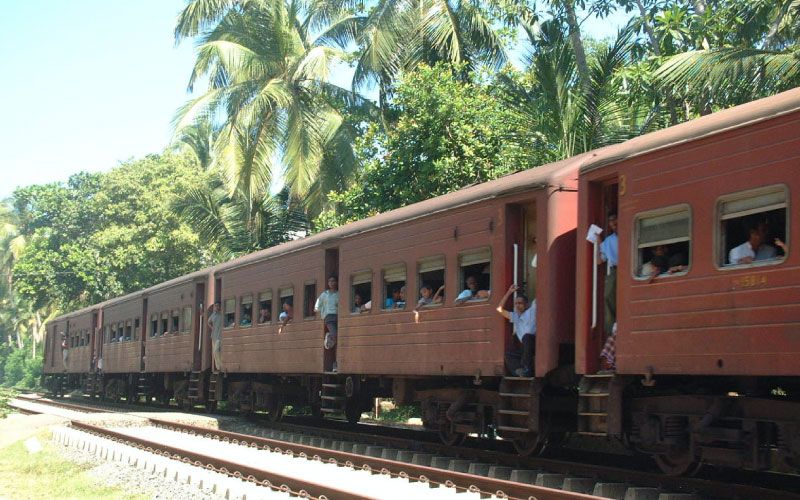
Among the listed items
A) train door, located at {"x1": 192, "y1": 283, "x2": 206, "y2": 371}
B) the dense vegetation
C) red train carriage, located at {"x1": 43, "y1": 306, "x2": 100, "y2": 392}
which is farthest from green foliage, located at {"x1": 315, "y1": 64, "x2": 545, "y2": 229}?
red train carriage, located at {"x1": 43, "y1": 306, "x2": 100, "y2": 392}

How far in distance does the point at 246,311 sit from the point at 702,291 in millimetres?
13752

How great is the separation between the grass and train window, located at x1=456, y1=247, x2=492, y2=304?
4.52 meters

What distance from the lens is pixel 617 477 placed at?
401 inches

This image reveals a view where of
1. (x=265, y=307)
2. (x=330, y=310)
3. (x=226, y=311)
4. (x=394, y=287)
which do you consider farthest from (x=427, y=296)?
(x=226, y=311)

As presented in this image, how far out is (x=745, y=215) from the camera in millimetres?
8344

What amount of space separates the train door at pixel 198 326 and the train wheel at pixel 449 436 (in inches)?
437

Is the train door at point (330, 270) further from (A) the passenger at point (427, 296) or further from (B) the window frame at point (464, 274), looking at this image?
(B) the window frame at point (464, 274)

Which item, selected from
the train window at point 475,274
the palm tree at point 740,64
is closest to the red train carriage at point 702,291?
the train window at point 475,274

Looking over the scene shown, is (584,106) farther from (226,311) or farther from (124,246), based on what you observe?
(124,246)

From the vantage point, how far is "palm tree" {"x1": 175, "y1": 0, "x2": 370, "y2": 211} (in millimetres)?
30281

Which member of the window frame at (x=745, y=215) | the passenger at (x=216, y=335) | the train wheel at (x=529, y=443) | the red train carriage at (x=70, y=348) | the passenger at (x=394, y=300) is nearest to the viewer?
the window frame at (x=745, y=215)

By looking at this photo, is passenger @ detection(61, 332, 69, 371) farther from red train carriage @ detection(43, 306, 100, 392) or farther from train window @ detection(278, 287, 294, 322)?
train window @ detection(278, 287, 294, 322)

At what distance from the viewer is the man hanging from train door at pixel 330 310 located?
16625 millimetres

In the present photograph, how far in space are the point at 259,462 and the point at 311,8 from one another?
22.4 metres
